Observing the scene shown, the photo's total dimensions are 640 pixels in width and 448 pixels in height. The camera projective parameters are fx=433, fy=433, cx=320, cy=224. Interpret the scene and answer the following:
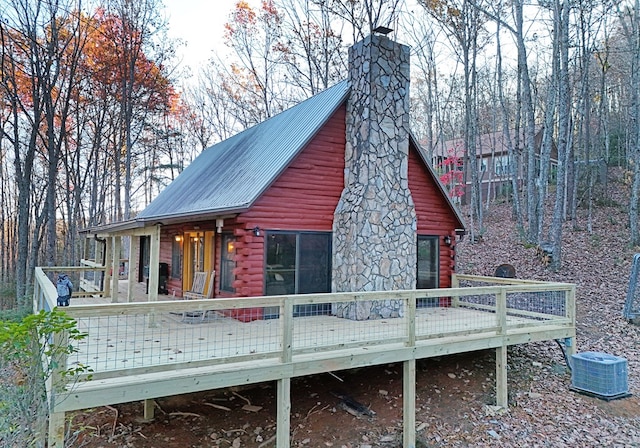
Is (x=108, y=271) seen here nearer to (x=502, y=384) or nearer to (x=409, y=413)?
(x=409, y=413)

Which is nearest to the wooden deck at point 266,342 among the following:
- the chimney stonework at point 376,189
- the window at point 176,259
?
the chimney stonework at point 376,189

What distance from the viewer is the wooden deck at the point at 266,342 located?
4723 mm

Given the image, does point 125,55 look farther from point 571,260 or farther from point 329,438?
point 571,260

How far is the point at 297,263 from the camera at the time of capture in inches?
365

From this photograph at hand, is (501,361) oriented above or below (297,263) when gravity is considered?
below

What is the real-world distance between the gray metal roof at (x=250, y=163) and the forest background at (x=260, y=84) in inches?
226

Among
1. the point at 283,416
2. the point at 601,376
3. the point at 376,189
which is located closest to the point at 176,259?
the point at 376,189

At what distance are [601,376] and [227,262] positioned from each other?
746 cm

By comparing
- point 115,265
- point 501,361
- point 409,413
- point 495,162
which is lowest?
point 409,413

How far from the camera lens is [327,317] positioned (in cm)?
902

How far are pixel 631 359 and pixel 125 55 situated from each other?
1988 centimetres

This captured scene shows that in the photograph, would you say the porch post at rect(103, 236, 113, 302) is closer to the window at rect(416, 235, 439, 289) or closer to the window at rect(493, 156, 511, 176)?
the window at rect(416, 235, 439, 289)

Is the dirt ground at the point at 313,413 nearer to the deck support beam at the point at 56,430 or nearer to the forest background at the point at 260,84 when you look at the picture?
the deck support beam at the point at 56,430

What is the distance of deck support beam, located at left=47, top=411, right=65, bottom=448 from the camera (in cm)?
429
